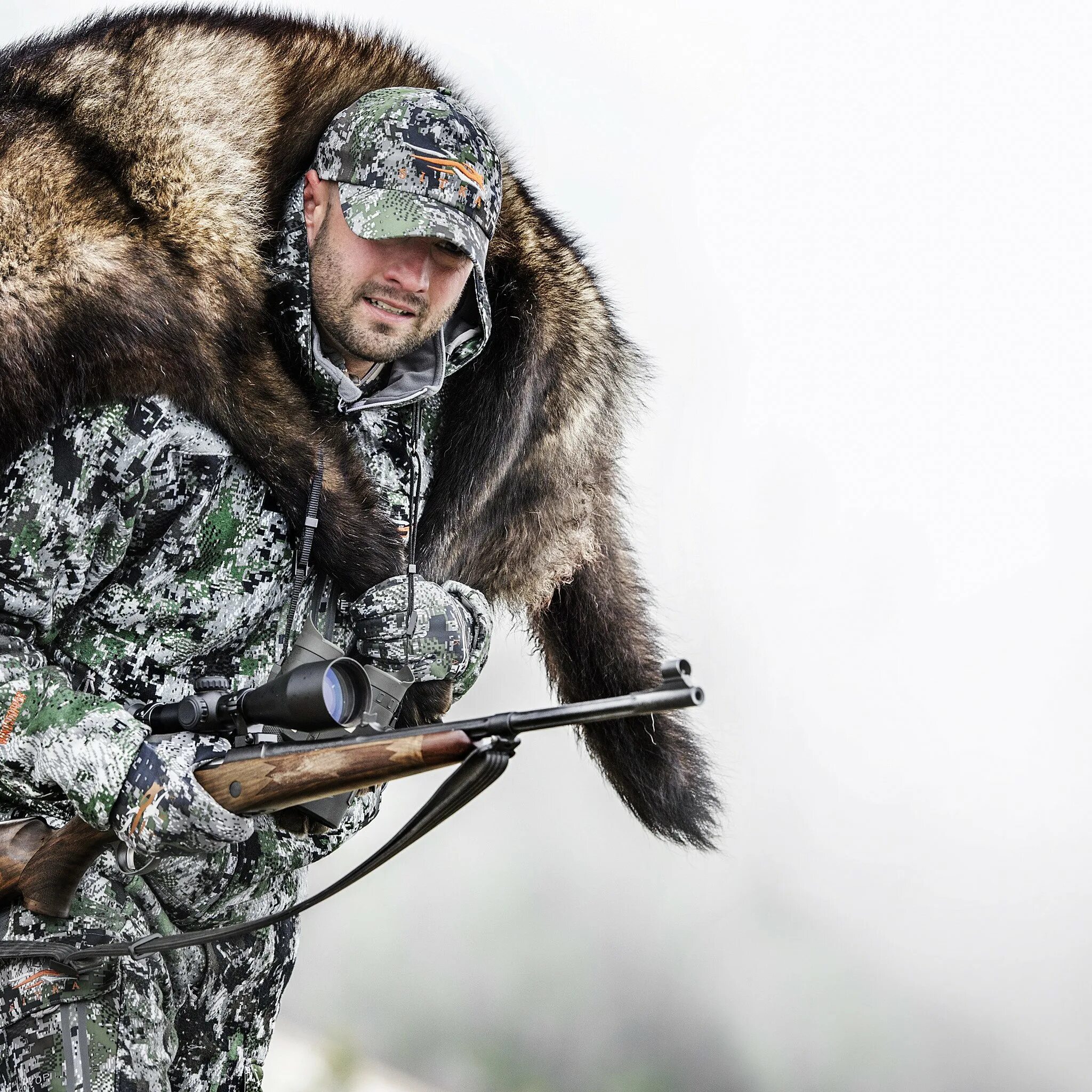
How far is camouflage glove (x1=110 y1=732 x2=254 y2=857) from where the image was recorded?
1363 mm

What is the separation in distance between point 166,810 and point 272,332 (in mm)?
582

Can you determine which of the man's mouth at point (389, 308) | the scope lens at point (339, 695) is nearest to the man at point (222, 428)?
the man's mouth at point (389, 308)

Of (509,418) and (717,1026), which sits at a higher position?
(509,418)

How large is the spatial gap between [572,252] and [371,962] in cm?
188

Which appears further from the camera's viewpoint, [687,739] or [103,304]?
[687,739]

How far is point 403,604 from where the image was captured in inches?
65.0

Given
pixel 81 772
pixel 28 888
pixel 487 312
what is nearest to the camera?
pixel 81 772

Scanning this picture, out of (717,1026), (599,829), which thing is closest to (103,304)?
(599,829)

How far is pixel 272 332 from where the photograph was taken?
63.0 inches

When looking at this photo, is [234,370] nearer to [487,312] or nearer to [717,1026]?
[487,312]

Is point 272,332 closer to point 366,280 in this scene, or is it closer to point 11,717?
point 366,280

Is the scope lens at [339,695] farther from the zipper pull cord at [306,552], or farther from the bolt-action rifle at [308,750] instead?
the zipper pull cord at [306,552]

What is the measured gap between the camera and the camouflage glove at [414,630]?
1.65 metres

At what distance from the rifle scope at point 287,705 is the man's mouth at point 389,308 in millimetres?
463
